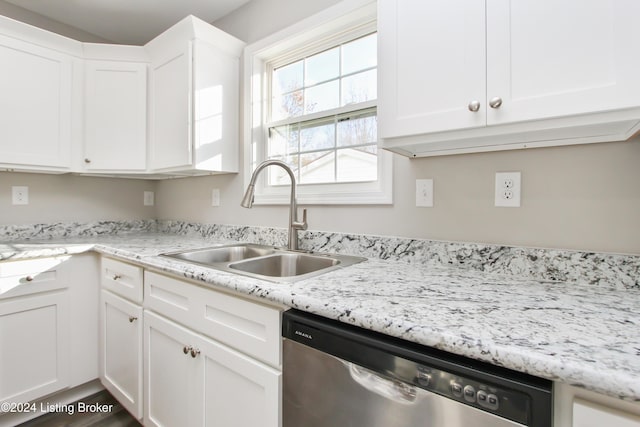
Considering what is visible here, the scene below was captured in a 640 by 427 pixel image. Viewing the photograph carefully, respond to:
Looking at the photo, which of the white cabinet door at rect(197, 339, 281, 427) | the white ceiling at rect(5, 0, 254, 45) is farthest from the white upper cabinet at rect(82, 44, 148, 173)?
the white cabinet door at rect(197, 339, 281, 427)

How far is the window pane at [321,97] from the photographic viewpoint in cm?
171

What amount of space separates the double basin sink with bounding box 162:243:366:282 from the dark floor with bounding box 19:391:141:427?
93 centimetres

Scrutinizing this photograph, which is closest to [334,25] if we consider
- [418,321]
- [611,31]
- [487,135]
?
[487,135]

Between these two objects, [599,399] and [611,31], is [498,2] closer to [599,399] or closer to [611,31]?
[611,31]

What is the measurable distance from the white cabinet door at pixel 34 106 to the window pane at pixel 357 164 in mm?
1721

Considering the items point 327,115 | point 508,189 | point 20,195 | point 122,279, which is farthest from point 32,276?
point 508,189

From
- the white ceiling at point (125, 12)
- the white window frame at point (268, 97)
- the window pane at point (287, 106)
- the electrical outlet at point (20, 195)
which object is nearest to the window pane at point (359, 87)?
the white window frame at point (268, 97)

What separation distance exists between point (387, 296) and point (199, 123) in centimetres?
150

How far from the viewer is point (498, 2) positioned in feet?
2.72

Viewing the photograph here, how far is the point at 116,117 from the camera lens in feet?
6.73

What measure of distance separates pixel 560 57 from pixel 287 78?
149 centimetres

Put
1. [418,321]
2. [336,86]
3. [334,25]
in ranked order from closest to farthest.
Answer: [418,321] < [334,25] < [336,86]

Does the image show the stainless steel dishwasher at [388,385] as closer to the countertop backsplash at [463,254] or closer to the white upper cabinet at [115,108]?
the countertop backsplash at [463,254]

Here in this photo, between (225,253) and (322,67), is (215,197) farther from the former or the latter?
(322,67)
